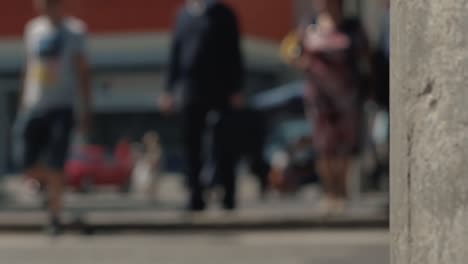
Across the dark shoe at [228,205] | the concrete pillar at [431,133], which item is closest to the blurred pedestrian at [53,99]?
the dark shoe at [228,205]

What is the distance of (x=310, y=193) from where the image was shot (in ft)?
72.8

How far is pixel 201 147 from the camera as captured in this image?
9.74 meters

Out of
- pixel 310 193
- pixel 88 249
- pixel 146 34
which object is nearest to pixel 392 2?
pixel 88 249

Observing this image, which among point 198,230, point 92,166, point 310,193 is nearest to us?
point 198,230

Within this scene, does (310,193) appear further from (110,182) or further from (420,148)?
(420,148)

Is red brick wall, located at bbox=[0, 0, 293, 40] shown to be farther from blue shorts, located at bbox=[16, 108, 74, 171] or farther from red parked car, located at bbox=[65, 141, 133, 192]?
blue shorts, located at bbox=[16, 108, 74, 171]

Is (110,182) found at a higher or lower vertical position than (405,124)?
lower

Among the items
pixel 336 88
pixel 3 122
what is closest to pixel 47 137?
pixel 336 88

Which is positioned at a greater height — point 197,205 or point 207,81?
point 207,81

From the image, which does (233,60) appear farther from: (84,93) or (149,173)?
(149,173)

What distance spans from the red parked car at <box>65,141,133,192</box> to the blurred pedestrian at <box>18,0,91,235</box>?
16475mm

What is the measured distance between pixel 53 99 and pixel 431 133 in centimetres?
625

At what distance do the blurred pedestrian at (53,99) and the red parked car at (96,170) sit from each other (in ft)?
54.1

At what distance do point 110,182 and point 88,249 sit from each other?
62.5 feet
